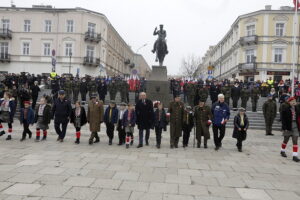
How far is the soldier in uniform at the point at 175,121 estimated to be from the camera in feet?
31.3

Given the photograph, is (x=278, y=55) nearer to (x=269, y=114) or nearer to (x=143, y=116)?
(x=269, y=114)

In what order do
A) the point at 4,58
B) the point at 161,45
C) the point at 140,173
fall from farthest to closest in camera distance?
the point at 4,58 → the point at 161,45 → the point at 140,173

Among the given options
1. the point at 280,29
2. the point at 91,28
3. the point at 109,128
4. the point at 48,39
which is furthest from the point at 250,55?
the point at 109,128

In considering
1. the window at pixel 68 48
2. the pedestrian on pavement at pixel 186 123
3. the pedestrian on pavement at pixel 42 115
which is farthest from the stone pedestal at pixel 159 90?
the window at pixel 68 48

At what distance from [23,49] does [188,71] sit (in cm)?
3773

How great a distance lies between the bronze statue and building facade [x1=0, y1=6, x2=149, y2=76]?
81.7 feet

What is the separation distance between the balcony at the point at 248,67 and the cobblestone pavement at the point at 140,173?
33.2m

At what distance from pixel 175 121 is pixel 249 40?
35.9m

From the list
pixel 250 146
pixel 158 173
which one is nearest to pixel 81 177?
pixel 158 173

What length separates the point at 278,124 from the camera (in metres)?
14.9

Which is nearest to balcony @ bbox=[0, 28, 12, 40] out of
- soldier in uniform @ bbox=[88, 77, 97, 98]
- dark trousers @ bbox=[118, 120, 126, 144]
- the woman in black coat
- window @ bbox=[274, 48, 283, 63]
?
soldier in uniform @ bbox=[88, 77, 97, 98]

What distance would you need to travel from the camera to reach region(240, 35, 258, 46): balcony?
133 feet

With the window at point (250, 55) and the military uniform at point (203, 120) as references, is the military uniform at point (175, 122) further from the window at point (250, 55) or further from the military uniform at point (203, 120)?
the window at point (250, 55)

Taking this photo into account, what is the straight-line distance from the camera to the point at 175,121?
957cm
